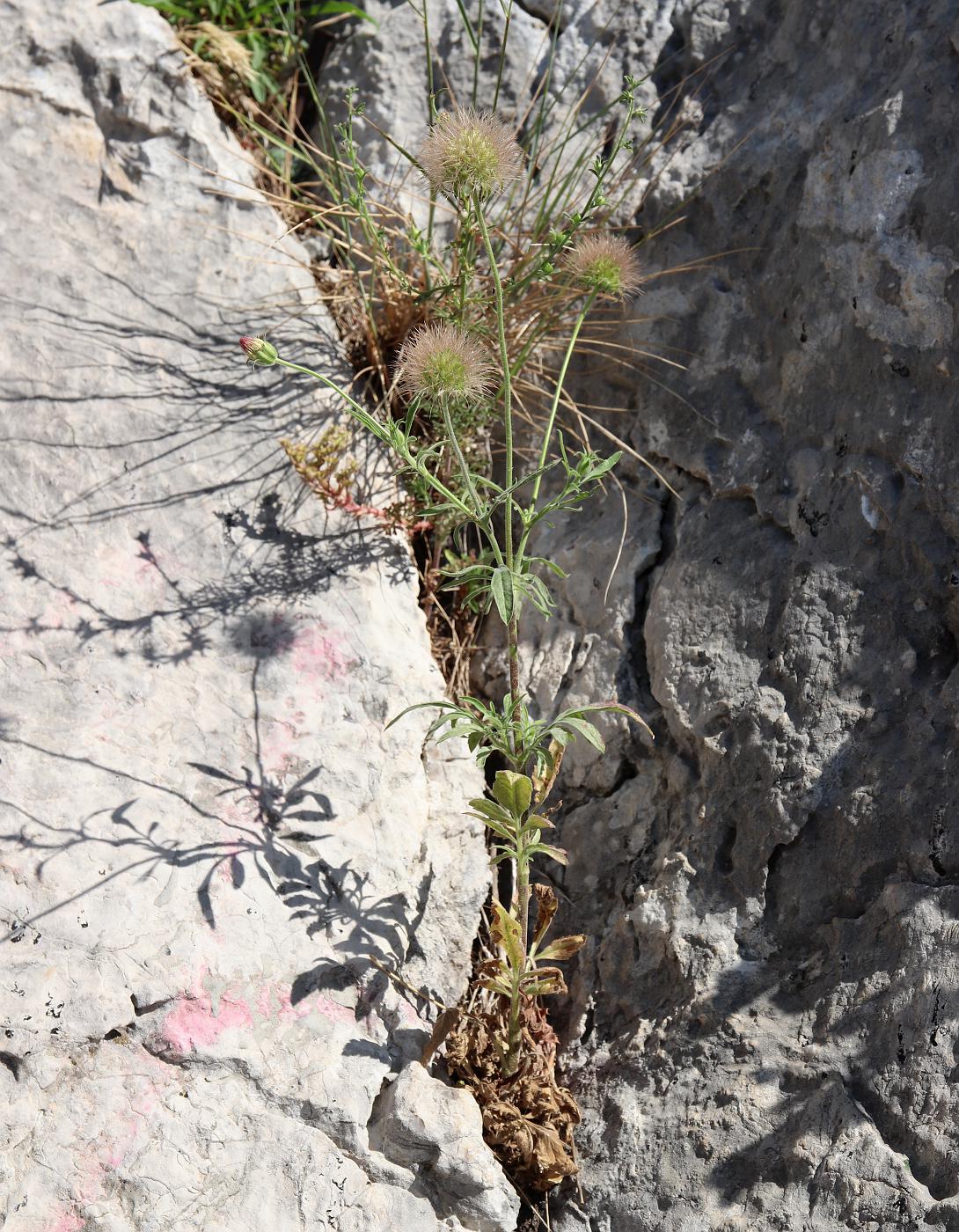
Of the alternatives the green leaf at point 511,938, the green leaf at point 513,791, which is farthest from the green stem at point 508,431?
the green leaf at point 511,938

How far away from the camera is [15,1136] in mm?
2018

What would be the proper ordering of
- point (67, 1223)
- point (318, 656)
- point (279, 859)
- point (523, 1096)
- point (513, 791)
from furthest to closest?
point (318, 656) → point (279, 859) → point (523, 1096) → point (513, 791) → point (67, 1223)

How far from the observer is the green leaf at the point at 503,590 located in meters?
2.04

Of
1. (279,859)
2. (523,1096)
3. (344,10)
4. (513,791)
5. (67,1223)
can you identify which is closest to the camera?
(67,1223)

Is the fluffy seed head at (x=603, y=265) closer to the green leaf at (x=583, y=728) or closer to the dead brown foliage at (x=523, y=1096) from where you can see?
the green leaf at (x=583, y=728)

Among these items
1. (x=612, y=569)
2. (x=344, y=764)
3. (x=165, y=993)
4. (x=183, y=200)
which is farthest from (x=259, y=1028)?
(x=183, y=200)

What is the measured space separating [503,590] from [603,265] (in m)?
0.83

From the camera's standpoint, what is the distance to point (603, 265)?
2.38 meters

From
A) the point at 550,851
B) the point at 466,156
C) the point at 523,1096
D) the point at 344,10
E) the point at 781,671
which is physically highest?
the point at 344,10

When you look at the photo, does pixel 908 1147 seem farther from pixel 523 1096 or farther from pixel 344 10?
pixel 344 10

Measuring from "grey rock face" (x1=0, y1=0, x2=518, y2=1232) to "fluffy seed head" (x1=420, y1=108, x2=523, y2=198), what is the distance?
1013 mm

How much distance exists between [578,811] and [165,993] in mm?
1056

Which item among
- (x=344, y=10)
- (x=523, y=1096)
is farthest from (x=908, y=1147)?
(x=344, y=10)

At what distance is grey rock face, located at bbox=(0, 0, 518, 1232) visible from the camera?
2113 millimetres
